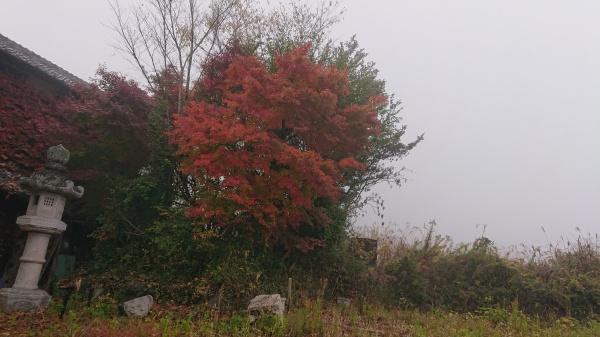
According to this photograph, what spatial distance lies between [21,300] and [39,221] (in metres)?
1.44

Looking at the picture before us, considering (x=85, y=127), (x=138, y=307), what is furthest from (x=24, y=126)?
(x=138, y=307)

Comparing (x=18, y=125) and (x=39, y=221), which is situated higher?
(x=18, y=125)

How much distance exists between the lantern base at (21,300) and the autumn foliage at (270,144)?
3.12 m

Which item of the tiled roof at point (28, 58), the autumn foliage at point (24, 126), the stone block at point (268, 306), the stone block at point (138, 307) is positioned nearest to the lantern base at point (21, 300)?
the stone block at point (138, 307)

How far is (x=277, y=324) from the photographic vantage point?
6.15 m

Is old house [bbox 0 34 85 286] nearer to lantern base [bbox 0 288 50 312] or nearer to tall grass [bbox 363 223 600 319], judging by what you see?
lantern base [bbox 0 288 50 312]

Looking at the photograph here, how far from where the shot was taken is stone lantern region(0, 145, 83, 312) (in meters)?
7.27

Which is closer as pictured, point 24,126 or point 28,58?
point 24,126

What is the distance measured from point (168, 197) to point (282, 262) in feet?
10.8

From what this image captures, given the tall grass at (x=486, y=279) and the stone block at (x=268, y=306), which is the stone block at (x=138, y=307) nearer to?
the stone block at (x=268, y=306)

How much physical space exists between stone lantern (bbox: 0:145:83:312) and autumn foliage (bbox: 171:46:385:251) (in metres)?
2.34

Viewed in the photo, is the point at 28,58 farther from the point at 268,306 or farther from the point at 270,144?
the point at 268,306

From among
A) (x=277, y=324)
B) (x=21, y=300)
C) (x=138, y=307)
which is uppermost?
(x=277, y=324)

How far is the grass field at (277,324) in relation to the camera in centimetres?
584
